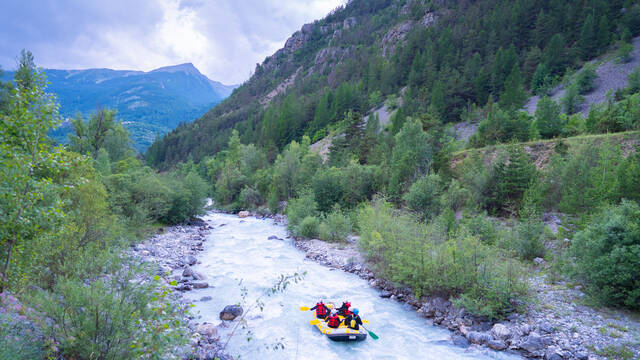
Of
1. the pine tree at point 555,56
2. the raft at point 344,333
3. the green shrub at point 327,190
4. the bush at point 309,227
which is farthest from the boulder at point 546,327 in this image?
the pine tree at point 555,56

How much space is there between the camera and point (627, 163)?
19.2 m

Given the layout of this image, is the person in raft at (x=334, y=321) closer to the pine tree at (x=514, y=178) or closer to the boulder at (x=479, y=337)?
the boulder at (x=479, y=337)

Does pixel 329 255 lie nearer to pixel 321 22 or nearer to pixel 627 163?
pixel 627 163

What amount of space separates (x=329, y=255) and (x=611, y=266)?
15704mm

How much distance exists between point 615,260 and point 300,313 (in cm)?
1275

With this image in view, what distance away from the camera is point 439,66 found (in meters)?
74.9

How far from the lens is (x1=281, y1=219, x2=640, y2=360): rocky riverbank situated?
34.6ft

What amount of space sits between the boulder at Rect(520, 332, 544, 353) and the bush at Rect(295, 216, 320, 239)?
63.6 ft

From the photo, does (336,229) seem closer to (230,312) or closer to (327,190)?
(327,190)

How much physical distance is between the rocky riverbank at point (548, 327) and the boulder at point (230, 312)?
7.70 meters

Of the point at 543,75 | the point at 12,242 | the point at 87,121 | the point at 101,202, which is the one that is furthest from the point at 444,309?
the point at 543,75

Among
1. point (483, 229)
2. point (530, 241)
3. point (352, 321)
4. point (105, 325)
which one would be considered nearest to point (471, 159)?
point (483, 229)

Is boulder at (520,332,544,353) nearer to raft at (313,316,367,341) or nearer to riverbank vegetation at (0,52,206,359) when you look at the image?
raft at (313,316,367,341)

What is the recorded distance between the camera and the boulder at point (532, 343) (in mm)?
10938
